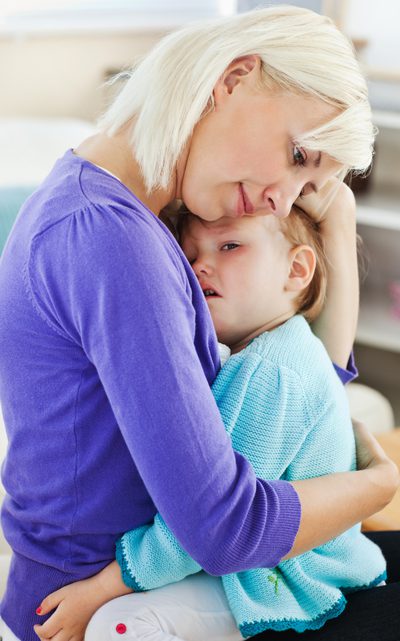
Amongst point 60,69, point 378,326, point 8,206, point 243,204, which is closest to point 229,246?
point 243,204

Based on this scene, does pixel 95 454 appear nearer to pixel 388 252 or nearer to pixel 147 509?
pixel 147 509

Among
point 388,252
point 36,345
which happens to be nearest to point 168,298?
point 36,345

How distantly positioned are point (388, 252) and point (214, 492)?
2.45 meters

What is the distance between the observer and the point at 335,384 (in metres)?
1.24

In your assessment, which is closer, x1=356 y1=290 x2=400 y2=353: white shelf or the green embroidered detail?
the green embroidered detail

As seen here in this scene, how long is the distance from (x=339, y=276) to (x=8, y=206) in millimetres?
717

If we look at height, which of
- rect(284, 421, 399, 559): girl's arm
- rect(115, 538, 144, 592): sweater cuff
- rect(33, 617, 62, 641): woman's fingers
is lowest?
rect(33, 617, 62, 641): woman's fingers

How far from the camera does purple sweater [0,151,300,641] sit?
900mm

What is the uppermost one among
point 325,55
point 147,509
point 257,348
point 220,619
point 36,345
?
point 325,55

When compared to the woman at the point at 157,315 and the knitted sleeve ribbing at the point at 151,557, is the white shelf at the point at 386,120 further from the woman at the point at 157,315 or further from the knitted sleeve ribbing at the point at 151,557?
the knitted sleeve ribbing at the point at 151,557

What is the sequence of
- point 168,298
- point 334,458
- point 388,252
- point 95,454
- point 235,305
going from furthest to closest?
1. point 388,252
2. point 235,305
3. point 334,458
4. point 95,454
5. point 168,298

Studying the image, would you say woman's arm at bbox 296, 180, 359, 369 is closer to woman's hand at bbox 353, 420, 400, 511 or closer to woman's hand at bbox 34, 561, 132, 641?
woman's hand at bbox 353, 420, 400, 511

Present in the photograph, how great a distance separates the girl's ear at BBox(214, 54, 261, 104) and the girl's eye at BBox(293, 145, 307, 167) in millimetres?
99

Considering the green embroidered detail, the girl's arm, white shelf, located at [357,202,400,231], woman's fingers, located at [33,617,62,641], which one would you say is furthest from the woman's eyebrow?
white shelf, located at [357,202,400,231]
